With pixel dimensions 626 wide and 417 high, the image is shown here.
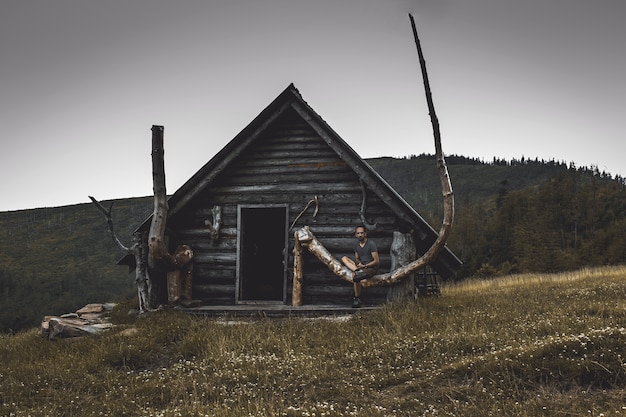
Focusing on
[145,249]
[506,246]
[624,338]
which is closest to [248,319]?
[145,249]

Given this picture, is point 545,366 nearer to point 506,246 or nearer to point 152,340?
point 152,340

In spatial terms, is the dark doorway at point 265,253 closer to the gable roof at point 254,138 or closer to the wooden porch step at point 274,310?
the gable roof at point 254,138

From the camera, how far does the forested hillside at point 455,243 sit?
4916 centimetres

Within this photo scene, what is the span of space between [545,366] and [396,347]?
2.24 metres

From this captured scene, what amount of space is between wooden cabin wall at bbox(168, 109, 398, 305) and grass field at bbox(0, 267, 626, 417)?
279 cm

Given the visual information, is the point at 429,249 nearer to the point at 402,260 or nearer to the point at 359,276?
the point at 402,260

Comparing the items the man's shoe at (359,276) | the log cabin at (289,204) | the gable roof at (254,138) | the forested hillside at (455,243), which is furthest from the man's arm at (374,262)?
the forested hillside at (455,243)

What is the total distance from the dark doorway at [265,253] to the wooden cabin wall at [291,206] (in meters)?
4.09

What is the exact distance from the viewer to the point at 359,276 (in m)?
11.9

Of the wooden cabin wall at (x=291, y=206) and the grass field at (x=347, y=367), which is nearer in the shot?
the grass field at (x=347, y=367)

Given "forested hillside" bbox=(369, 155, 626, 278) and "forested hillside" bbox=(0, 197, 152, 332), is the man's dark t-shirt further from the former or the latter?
"forested hillside" bbox=(369, 155, 626, 278)

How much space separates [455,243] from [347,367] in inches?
2582

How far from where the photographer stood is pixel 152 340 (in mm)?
9180

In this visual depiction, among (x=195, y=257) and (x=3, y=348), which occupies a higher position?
(x=195, y=257)
